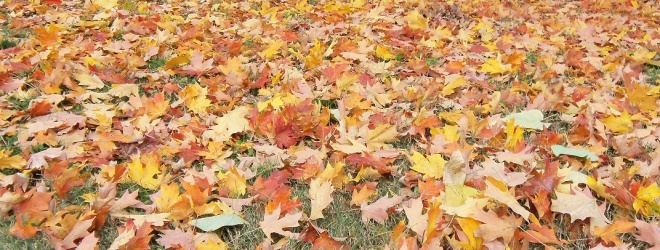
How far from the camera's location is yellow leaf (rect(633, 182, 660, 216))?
188 centimetres

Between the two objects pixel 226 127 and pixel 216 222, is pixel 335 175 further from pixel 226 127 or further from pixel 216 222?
pixel 226 127

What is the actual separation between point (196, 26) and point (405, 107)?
2246 mm

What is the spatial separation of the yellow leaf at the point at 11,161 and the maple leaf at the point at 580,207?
7.12ft

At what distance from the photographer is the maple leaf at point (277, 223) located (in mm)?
1840

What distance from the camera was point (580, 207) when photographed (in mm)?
1870

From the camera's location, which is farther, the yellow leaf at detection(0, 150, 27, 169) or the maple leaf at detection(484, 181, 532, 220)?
the yellow leaf at detection(0, 150, 27, 169)

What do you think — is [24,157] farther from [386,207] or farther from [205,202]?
[386,207]

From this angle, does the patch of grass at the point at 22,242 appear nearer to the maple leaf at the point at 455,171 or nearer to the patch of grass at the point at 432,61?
the maple leaf at the point at 455,171

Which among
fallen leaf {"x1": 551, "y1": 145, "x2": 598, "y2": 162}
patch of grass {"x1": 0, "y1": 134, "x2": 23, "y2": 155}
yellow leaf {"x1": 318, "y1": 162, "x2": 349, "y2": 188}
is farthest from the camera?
patch of grass {"x1": 0, "y1": 134, "x2": 23, "y2": 155}

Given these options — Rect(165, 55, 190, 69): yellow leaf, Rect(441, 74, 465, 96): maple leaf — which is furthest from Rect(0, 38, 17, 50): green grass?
Rect(441, 74, 465, 96): maple leaf

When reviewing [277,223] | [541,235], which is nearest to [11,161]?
[277,223]

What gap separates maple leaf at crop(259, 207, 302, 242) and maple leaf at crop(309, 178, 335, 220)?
10cm

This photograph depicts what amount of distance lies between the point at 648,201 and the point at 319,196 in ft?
3.94

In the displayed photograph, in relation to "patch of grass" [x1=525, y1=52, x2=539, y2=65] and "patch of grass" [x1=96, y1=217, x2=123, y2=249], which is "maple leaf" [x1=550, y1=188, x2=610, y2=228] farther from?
"patch of grass" [x1=525, y1=52, x2=539, y2=65]
